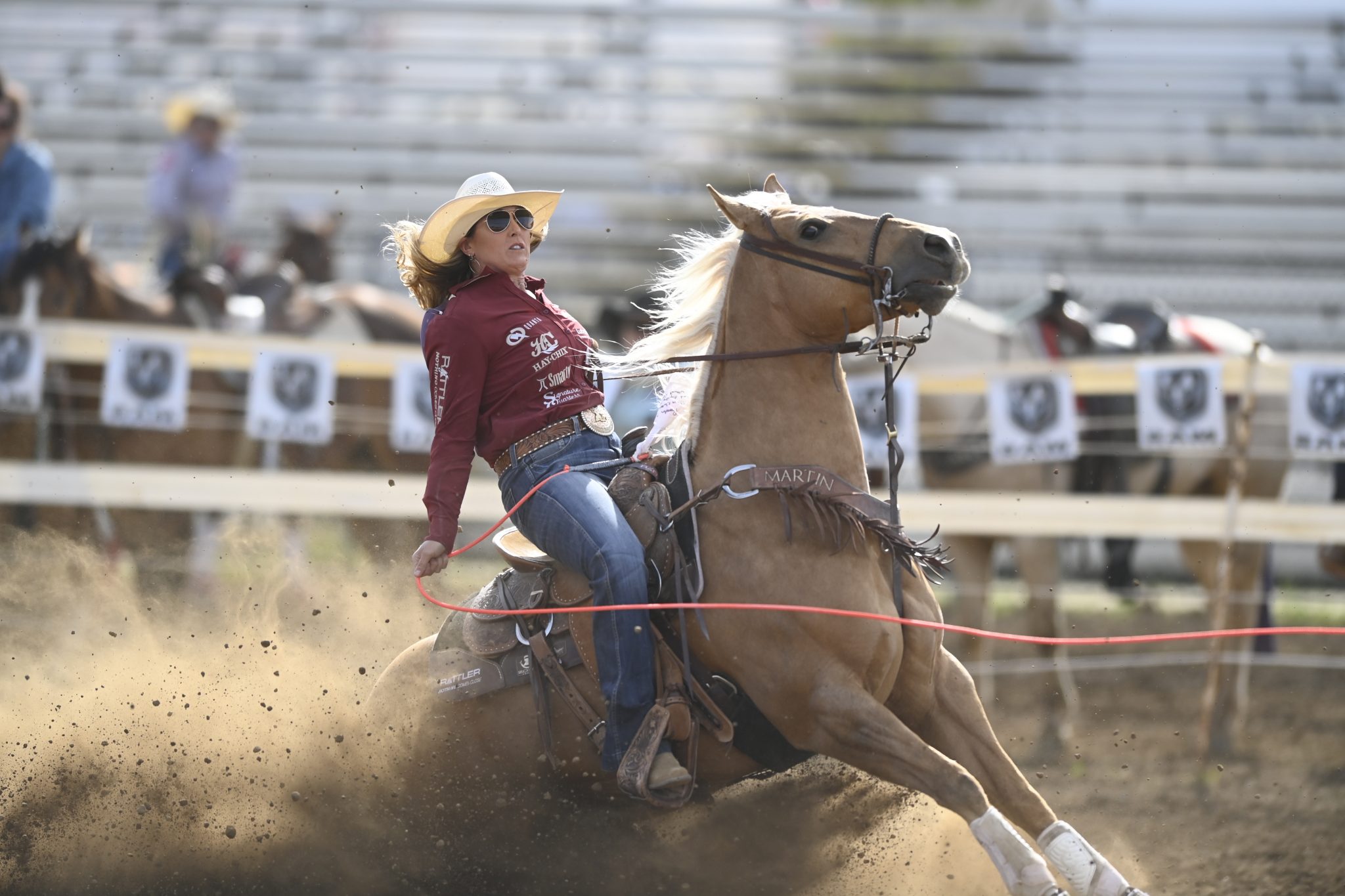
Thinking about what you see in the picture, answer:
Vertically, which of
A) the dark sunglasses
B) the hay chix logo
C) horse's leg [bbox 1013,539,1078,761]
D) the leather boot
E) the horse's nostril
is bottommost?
horse's leg [bbox 1013,539,1078,761]

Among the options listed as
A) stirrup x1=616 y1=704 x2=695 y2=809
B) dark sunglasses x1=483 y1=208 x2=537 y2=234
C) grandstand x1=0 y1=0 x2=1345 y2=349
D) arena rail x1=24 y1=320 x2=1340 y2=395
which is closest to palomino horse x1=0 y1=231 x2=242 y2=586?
arena rail x1=24 y1=320 x2=1340 y2=395

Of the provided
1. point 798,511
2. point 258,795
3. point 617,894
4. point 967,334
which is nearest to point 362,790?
point 258,795

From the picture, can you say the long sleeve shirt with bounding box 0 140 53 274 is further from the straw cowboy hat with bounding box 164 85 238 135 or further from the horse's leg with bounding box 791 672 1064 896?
the horse's leg with bounding box 791 672 1064 896

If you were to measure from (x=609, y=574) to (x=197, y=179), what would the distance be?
9027 mm

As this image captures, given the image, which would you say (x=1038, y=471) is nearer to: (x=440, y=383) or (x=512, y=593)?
(x=512, y=593)

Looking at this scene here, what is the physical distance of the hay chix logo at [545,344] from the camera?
3.94m

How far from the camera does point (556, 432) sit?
158 inches

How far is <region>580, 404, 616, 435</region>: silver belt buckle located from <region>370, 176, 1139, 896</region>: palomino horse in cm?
19

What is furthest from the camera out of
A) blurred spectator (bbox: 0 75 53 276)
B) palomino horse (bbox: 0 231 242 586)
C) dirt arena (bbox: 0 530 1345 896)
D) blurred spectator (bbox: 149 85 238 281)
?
blurred spectator (bbox: 149 85 238 281)

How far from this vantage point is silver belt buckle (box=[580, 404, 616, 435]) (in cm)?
406

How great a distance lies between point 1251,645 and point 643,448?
232 inches

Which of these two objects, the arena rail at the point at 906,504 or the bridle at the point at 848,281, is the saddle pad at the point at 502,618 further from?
the arena rail at the point at 906,504

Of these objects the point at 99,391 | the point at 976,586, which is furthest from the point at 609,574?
the point at 99,391

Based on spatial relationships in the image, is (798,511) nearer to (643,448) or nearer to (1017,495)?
(643,448)
